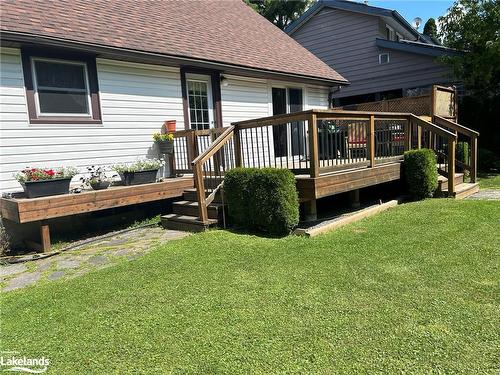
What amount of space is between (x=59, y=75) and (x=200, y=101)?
10.5 ft

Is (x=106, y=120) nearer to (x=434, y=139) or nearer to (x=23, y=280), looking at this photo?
(x=23, y=280)

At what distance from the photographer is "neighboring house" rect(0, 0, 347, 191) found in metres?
6.03

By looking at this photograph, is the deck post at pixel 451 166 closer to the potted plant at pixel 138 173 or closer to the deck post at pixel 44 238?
the potted plant at pixel 138 173

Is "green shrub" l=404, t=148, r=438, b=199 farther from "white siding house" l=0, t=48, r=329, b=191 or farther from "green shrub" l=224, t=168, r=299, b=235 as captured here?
"white siding house" l=0, t=48, r=329, b=191

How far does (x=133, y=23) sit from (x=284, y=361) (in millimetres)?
7947

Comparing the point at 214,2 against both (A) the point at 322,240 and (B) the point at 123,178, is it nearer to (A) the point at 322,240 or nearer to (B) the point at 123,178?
(B) the point at 123,178

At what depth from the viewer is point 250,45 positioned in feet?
35.3

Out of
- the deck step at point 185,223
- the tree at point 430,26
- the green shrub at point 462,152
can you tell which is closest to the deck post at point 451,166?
the green shrub at point 462,152

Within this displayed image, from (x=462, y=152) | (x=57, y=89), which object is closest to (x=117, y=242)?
(x=57, y=89)

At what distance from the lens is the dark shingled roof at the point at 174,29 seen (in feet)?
21.2

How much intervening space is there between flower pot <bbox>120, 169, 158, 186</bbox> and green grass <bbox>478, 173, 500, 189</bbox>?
7.81 meters

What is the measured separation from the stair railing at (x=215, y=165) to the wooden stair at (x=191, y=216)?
0.42 ft

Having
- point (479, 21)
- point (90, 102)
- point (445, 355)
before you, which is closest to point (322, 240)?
point (445, 355)

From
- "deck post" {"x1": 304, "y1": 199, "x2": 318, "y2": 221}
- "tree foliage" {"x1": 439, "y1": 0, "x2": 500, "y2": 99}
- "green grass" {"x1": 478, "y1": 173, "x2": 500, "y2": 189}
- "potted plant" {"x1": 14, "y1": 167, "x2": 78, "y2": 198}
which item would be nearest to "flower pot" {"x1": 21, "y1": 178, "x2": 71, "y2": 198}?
"potted plant" {"x1": 14, "y1": 167, "x2": 78, "y2": 198}
